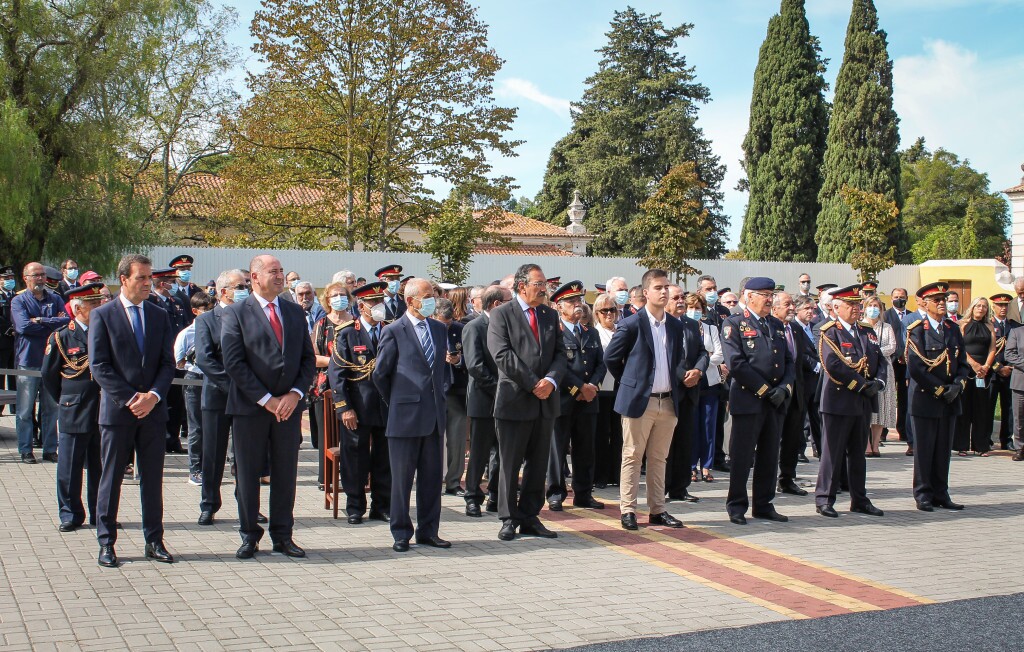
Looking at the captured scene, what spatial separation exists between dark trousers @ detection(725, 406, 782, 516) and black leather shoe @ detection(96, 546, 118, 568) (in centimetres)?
505

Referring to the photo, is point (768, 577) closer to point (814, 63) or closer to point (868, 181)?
point (868, 181)

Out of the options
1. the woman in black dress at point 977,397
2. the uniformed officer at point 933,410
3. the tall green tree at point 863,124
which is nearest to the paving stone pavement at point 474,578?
the uniformed officer at point 933,410

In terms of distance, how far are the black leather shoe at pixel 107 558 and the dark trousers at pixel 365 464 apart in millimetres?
2266

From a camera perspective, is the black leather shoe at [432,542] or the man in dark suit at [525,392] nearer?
the black leather shoe at [432,542]

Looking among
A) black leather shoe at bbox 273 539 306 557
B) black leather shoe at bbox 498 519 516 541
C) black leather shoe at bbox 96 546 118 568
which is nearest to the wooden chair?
black leather shoe at bbox 273 539 306 557

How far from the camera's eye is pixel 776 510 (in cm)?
952

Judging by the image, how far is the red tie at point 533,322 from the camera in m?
8.14

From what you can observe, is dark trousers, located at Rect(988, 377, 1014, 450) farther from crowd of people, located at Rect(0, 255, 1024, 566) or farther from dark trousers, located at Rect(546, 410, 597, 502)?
dark trousers, located at Rect(546, 410, 597, 502)

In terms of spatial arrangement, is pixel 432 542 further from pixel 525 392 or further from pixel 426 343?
pixel 426 343

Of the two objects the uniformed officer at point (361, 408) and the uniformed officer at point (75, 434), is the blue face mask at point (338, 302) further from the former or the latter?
the uniformed officer at point (75, 434)

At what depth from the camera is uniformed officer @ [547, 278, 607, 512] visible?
9375 mm

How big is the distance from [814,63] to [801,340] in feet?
170

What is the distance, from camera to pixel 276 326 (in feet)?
23.8

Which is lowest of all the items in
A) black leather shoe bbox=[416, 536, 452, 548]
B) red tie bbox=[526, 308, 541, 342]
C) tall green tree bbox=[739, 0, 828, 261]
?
black leather shoe bbox=[416, 536, 452, 548]
